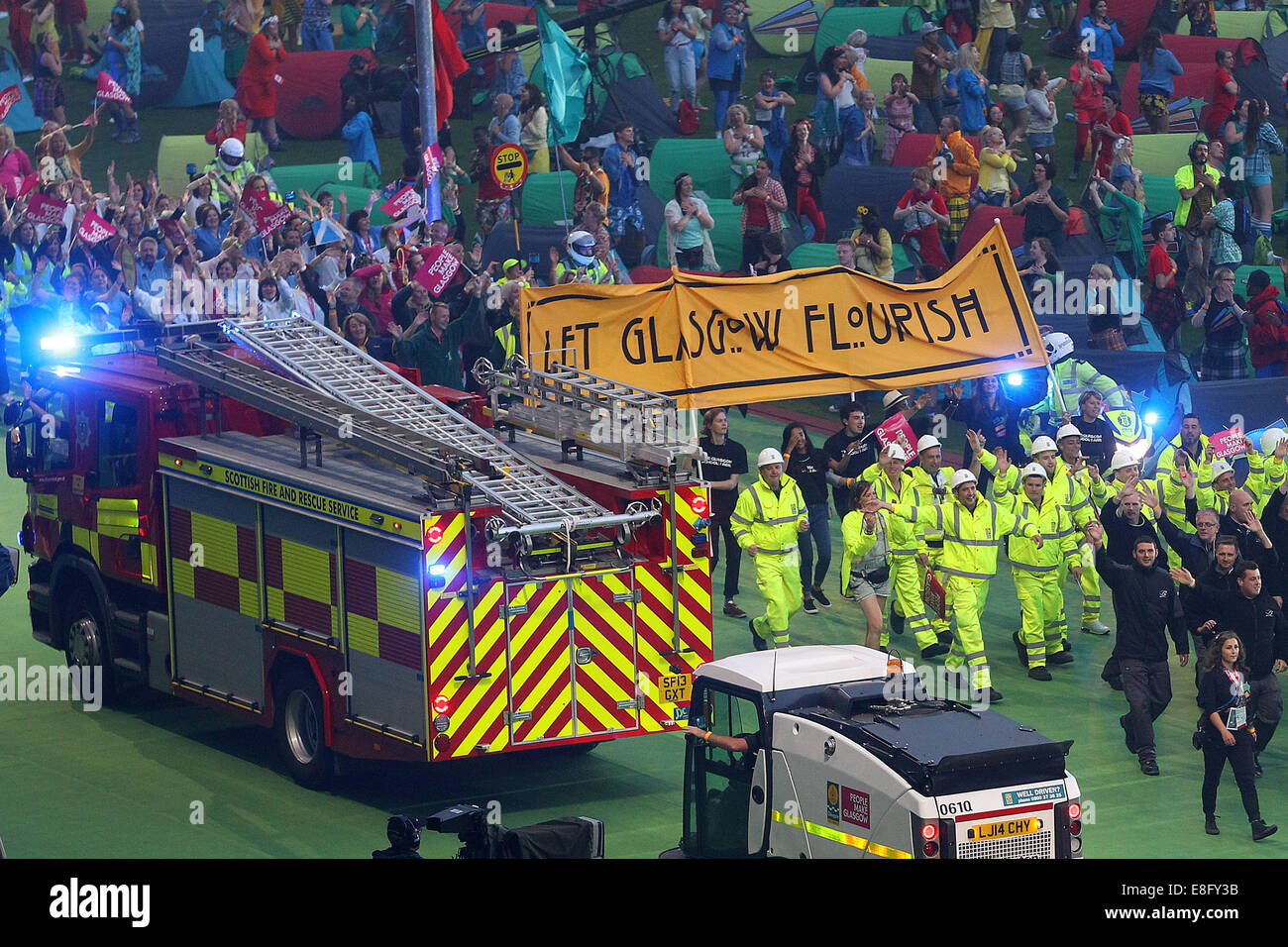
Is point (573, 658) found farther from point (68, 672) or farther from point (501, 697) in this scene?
point (68, 672)

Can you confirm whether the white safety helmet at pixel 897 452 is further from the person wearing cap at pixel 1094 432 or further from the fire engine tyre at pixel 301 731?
the fire engine tyre at pixel 301 731

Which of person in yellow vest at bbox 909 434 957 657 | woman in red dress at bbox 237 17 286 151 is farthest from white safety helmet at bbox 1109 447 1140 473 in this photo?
woman in red dress at bbox 237 17 286 151

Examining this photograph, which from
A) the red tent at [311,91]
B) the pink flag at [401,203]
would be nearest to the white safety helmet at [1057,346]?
the pink flag at [401,203]

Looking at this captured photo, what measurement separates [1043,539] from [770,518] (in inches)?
95.1

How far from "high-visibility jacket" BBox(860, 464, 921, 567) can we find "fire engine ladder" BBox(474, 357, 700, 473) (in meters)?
3.44

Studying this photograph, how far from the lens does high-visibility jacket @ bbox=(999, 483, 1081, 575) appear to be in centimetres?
1862

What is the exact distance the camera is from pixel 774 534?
18.1 meters

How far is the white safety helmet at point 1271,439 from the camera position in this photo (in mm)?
20125

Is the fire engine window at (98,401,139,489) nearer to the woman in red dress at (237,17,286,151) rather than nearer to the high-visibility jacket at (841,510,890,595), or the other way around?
the high-visibility jacket at (841,510,890,595)

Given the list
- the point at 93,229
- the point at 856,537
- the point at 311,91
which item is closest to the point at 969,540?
the point at 856,537

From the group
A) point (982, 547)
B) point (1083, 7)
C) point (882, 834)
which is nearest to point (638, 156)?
point (1083, 7)

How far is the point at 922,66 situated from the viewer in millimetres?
33656

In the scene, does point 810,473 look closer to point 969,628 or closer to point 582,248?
point 969,628

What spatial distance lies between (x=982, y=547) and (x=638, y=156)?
1570 cm
